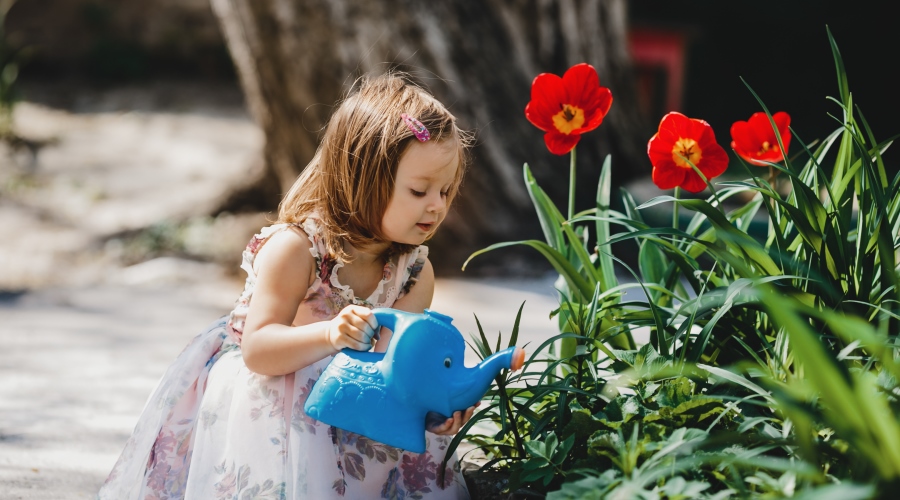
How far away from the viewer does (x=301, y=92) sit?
420cm

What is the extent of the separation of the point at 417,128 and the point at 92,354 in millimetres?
1912

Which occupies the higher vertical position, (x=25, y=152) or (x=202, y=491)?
(x=25, y=152)

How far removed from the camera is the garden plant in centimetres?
130

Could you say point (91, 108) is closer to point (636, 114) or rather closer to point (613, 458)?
point (636, 114)

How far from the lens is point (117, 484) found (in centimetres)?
180

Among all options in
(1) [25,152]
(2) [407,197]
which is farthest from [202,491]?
(1) [25,152]

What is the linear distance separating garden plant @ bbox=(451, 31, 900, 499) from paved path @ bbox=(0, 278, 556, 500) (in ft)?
3.31

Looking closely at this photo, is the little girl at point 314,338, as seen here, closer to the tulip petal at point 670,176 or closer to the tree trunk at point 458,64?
the tulip petal at point 670,176

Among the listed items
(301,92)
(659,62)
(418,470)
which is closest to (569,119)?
(418,470)

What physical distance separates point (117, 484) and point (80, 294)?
2390mm

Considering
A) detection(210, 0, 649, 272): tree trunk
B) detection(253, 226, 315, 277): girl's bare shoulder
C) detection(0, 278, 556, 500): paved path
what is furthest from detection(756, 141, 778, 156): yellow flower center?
detection(210, 0, 649, 272): tree trunk

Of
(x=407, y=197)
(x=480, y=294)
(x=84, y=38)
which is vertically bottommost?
(x=480, y=294)

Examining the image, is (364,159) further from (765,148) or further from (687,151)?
(765,148)

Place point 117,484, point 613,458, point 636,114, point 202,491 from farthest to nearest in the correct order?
point 636,114, point 117,484, point 202,491, point 613,458
